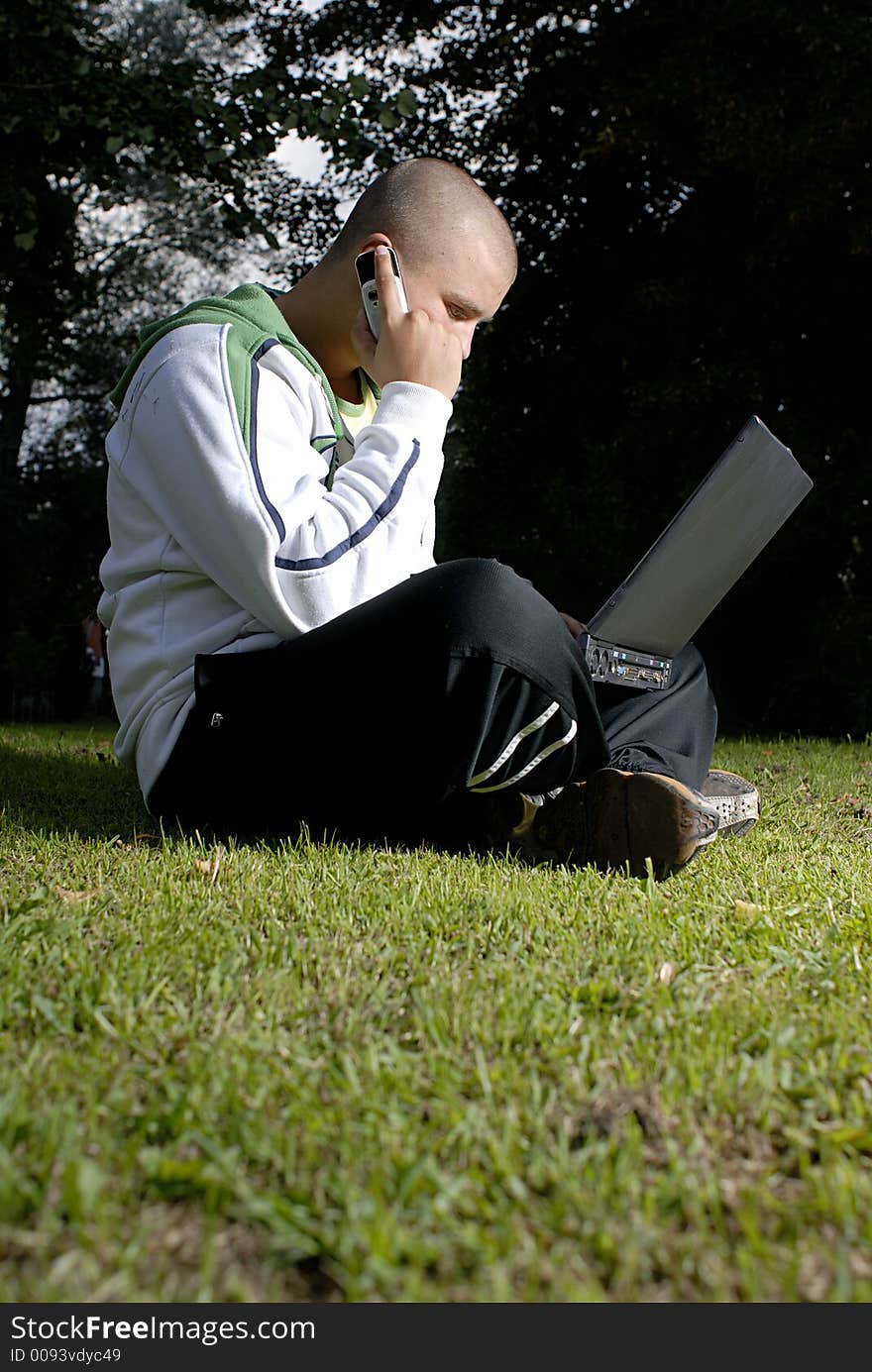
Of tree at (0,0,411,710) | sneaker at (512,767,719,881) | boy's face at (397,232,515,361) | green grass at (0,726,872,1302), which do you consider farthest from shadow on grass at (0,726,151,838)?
tree at (0,0,411,710)

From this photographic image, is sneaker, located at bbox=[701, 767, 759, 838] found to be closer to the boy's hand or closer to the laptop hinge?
the laptop hinge

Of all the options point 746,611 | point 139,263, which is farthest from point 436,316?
point 139,263

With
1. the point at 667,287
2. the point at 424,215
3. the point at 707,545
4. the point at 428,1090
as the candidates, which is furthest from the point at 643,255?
the point at 428,1090

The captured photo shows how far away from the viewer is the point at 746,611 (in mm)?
11492

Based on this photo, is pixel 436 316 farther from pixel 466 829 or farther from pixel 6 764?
pixel 6 764

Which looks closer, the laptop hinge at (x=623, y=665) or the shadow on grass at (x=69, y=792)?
the laptop hinge at (x=623, y=665)

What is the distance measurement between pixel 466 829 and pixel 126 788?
185 centimetres

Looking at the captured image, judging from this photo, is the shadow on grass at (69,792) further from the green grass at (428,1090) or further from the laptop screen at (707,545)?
the laptop screen at (707,545)

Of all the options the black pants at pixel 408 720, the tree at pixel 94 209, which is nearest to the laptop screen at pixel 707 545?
the black pants at pixel 408 720

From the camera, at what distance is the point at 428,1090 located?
1.46 metres

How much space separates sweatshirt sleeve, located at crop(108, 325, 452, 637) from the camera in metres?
2.65

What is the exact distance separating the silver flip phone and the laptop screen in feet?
3.23

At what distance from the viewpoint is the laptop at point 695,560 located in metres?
3.07

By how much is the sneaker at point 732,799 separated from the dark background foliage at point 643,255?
6.45 meters
